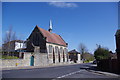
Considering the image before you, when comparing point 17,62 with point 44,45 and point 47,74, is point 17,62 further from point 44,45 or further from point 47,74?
point 44,45

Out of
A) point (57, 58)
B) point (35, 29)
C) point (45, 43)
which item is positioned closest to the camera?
point (45, 43)

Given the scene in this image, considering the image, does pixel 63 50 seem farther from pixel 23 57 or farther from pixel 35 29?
pixel 23 57

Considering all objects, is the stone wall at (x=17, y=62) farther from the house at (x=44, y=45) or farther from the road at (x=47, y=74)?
the house at (x=44, y=45)

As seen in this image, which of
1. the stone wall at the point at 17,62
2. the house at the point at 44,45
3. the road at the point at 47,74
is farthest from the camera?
the house at the point at 44,45

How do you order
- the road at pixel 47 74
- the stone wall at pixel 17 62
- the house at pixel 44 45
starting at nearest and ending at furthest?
1. the road at pixel 47 74
2. the stone wall at pixel 17 62
3. the house at pixel 44 45

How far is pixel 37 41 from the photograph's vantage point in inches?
1943

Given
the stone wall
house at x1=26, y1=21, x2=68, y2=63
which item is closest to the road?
the stone wall

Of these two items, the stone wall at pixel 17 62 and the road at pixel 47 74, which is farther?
the stone wall at pixel 17 62

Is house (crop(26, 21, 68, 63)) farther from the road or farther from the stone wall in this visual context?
the road

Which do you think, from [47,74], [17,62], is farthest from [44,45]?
[47,74]

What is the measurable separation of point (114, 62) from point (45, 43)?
3138 centimetres

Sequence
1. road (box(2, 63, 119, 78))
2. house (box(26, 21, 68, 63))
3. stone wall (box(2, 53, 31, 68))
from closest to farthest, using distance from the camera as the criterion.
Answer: road (box(2, 63, 119, 78))
stone wall (box(2, 53, 31, 68))
house (box(26, 21, 68, 63))

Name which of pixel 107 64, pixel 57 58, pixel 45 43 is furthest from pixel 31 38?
pixel 107 64

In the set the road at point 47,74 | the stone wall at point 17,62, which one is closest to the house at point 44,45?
the stone wall at point 17,62
